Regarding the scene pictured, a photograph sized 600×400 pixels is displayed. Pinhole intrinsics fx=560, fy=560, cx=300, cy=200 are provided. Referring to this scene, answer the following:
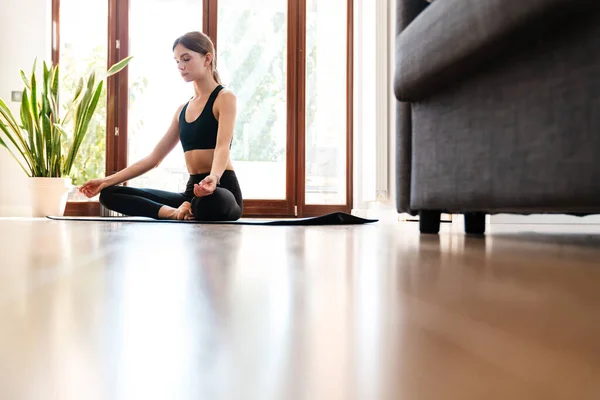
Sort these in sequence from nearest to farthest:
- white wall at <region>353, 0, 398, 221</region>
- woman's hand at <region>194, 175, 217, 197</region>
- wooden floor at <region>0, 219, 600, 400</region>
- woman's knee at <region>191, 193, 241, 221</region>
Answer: wooden floor at <region>0, 219, 600, 400</region>, woman's hand at <region>194, 175, 217, 197</region>, woman's knee at <region>191, 193, 241, 221</region>, white wall at <region>353, 0, 398, 221</region>

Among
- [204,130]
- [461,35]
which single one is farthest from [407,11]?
[204,130]

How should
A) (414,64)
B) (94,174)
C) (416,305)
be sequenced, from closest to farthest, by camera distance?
(416,305) < (414,64) < (94,174)

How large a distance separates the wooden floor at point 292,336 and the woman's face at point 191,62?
2.12 metres

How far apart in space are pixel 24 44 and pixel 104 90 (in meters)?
0.66

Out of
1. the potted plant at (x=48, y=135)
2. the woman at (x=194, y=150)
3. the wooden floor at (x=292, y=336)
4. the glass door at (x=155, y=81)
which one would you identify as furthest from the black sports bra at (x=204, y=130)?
the wooden floor at (x=292, y=336)

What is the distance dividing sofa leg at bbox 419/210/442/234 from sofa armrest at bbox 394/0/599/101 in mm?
269

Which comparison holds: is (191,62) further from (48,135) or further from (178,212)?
(48,135)

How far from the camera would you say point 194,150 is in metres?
2.47


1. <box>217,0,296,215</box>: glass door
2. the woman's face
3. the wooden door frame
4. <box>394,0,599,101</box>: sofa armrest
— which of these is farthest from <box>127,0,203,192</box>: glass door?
<box>394,0,599,101</box>: sofa armrest

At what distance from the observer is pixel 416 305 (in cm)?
30

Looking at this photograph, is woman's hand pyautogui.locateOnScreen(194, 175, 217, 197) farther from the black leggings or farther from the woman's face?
the woman's face

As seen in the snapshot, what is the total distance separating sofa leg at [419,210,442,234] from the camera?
4.32ft

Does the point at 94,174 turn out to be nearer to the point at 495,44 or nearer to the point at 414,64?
the point at 414,64

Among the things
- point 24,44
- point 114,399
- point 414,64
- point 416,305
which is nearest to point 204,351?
point 114,399
